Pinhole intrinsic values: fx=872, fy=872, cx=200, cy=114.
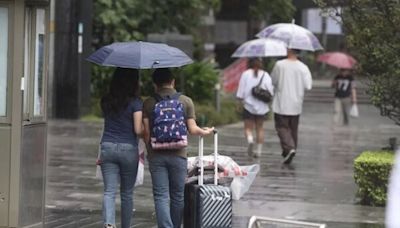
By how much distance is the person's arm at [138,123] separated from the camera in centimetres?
788

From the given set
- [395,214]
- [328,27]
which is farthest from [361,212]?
[328,27]

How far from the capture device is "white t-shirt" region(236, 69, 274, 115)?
15141 millimetres

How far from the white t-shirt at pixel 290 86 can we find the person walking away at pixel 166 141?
6.67 meters

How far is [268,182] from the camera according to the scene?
12.6m

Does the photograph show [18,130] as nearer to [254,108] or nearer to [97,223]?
[97,223]

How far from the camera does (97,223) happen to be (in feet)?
30.5

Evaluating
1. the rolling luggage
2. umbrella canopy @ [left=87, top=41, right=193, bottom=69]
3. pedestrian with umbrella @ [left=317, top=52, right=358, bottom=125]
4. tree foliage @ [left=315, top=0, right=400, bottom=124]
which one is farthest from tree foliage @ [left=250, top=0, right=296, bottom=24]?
the rolling luggage

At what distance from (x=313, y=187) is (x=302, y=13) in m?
32.8

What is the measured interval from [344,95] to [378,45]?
42.1 ft

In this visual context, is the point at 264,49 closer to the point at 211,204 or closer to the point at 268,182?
the point at 268,182

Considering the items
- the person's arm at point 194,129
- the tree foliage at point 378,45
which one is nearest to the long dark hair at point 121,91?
the person's arm at point 194,129

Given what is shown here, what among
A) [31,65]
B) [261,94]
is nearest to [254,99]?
[261,94]

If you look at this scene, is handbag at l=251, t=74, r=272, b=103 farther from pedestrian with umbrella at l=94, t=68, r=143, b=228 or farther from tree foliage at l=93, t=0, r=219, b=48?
tree foliage at l=93, t=0, r=219, b=48

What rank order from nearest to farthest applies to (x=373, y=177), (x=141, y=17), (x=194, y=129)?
(x=194, y=129)
(x=373, y=177)
(x=141, y=17)
